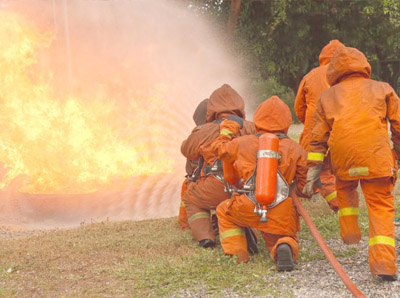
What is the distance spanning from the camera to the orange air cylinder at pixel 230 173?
4684 millimetres

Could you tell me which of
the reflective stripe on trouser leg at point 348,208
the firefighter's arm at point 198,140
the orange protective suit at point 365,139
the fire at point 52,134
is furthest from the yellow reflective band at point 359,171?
the fire at point 52,134

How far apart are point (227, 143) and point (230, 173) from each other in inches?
14.2

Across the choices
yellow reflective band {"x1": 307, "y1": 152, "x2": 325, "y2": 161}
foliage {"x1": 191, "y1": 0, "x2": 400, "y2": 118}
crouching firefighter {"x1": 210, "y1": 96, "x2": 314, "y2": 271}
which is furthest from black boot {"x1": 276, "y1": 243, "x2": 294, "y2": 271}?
foliage {"x1": 191, "y1": 0, "x2": 400, "y2": 118}

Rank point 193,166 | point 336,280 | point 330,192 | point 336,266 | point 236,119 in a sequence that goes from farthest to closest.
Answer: point 330,192 < point 193,166 < point 236,119 < point 336,280 < point 336,266

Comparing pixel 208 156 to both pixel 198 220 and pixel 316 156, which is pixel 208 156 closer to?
pixel 198 220

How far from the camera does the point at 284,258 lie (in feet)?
13.6

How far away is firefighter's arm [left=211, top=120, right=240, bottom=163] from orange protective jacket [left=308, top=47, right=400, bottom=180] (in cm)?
66

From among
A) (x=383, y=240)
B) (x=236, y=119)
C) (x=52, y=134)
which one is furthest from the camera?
(x=52, y=134)

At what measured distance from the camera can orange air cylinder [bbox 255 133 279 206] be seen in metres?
4.13

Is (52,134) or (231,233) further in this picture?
(52,134)

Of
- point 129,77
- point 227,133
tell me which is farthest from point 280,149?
point 129,77

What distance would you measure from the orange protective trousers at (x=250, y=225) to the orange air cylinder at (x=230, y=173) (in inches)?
10.0

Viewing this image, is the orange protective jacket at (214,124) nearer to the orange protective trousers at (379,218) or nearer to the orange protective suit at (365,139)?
the orange protective suit at (365,139)

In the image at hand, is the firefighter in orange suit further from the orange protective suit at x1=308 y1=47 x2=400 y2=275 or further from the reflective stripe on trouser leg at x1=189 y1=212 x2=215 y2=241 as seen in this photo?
the orange protective suit at x1=308 y1=47 x2=400 y2=275
